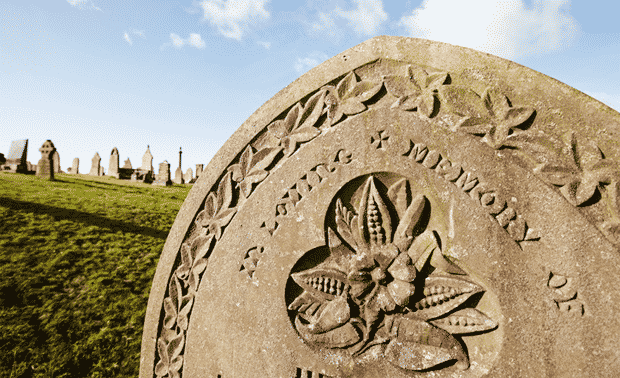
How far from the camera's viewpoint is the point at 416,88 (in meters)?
1.98

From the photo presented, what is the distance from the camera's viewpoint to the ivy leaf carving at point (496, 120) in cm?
179

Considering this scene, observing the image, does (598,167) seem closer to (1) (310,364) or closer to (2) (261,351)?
(1) (310,364)

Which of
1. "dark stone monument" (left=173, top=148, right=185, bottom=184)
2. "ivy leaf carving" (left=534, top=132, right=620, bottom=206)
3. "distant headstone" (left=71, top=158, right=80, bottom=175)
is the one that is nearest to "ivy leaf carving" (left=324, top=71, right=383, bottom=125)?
"ivy leaf carving" (left=534, top=132, right=620, bottom=206)

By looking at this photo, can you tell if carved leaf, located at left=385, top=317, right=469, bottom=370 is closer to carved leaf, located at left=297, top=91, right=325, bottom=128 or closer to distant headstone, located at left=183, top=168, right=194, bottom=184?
carved leaf, located at left=297, top=91, right=325, bottom=128

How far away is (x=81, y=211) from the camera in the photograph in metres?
6.29

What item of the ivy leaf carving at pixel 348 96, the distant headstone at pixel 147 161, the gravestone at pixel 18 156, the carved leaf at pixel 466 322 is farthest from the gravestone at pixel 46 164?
the carved leaf at pixel 466 322

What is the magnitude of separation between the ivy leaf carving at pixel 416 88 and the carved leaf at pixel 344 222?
689 millimetres

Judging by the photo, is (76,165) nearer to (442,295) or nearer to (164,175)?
(164,175)

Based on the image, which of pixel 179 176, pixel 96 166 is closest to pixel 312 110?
pixel 179 176

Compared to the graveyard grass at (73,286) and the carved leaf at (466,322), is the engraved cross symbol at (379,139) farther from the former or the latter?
the graveyard grass at (73,286)

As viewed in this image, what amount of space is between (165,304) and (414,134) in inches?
85.2

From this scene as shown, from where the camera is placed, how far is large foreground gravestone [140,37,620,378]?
1690 millimetres

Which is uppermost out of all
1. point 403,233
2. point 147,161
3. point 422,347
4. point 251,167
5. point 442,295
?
point 147,161

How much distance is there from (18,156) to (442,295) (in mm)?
16603
